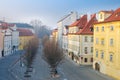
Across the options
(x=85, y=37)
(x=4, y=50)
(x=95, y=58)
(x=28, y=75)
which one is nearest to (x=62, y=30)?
(x=4, y=50)

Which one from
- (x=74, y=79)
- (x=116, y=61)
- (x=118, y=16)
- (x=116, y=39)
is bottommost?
(x=74, y=79)

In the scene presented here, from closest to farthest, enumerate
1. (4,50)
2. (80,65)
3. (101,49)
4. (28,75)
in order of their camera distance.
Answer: (28,75) < (101,49) < (80,65) < (4,50)

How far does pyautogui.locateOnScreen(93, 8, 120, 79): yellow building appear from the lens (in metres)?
41.2

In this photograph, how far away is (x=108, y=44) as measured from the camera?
147ft

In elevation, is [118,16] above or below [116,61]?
above

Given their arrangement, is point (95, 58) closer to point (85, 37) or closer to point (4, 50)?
point (85, 37)

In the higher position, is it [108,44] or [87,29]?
[87,29]

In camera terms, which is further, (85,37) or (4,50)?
(4,50)

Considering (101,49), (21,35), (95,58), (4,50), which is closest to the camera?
(101,49)

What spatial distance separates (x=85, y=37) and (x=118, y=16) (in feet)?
59.1

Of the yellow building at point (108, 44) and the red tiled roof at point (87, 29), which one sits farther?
the red tiled roof at point (87, 29)

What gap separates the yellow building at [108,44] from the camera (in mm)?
41188

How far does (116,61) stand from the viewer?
135ft

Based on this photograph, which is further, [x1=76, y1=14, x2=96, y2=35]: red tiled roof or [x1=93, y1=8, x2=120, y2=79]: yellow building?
[x1=76, y1=14, x2=96, y2=35]: red tiled roof
